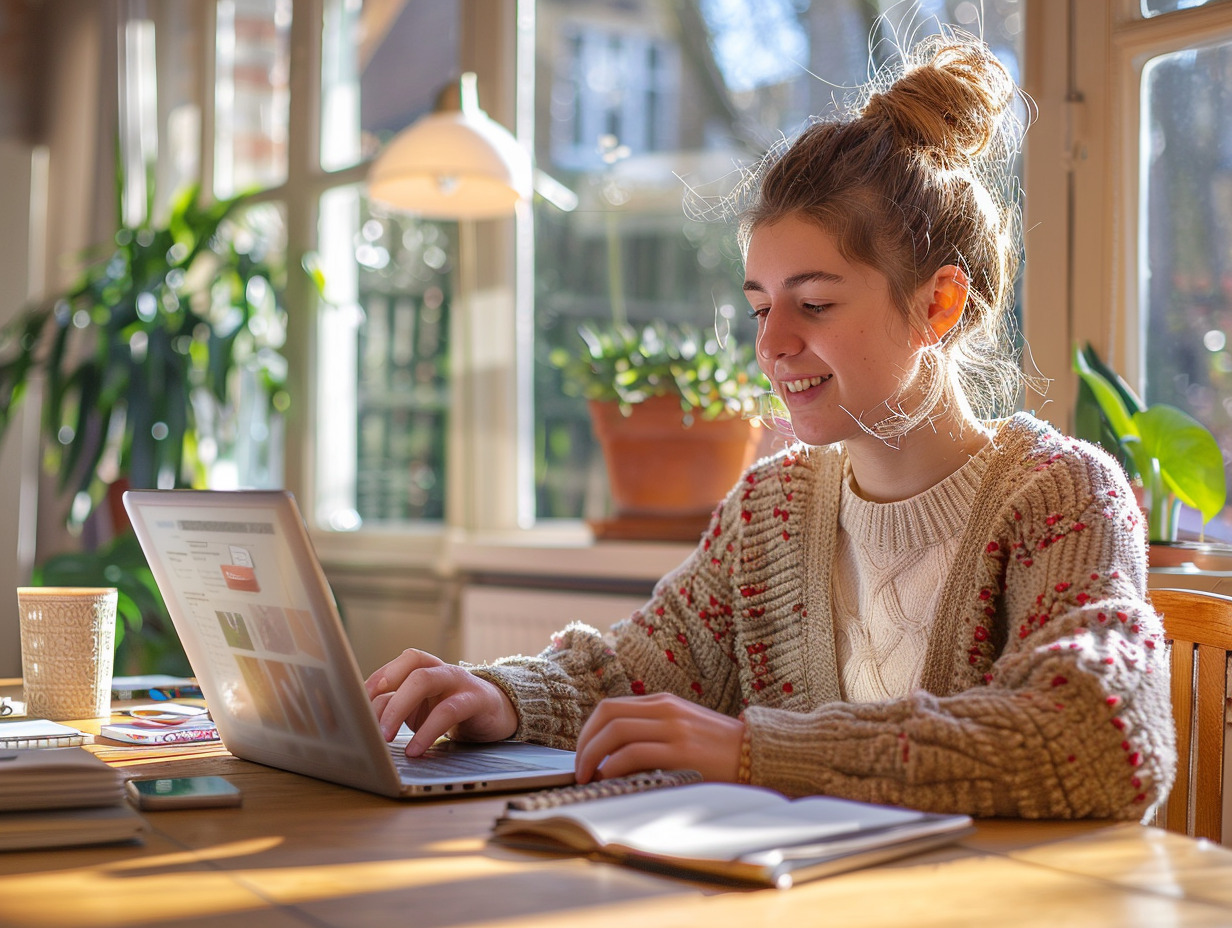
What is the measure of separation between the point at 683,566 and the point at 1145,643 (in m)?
0.60

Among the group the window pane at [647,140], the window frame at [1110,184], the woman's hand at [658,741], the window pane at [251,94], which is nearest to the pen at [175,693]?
the woman's hand at [658,741]

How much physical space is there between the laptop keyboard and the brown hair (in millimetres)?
509

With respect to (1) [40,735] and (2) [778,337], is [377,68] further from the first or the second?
(1) [40,735]

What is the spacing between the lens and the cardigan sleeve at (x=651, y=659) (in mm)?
1221

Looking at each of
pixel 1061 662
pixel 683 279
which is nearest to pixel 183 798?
pixel 1061 662

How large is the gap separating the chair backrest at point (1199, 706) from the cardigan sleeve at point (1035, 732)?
23 cm

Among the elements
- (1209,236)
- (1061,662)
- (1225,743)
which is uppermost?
(1209,236)

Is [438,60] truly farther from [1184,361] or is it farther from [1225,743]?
[1225,743]

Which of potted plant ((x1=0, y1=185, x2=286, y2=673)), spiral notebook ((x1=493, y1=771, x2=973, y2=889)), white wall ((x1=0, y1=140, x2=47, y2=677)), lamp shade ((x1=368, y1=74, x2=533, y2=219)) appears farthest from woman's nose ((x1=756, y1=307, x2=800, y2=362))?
white wall ((x1=0, y1=140, x2=47, y2=677))

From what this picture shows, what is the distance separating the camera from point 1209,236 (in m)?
1.79

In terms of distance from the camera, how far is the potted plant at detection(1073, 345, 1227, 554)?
1559 mm

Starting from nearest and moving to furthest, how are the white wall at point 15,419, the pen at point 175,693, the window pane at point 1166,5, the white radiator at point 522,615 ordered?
the pen at point 175,693 → the window pane at point 1166,5 → the white radiator at point 522,615 → the white wall at point 15,419

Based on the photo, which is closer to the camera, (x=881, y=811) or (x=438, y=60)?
(x=881, y=811)

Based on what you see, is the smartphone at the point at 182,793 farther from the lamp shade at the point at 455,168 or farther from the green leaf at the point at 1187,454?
the lamp shade at the point at 455,168
